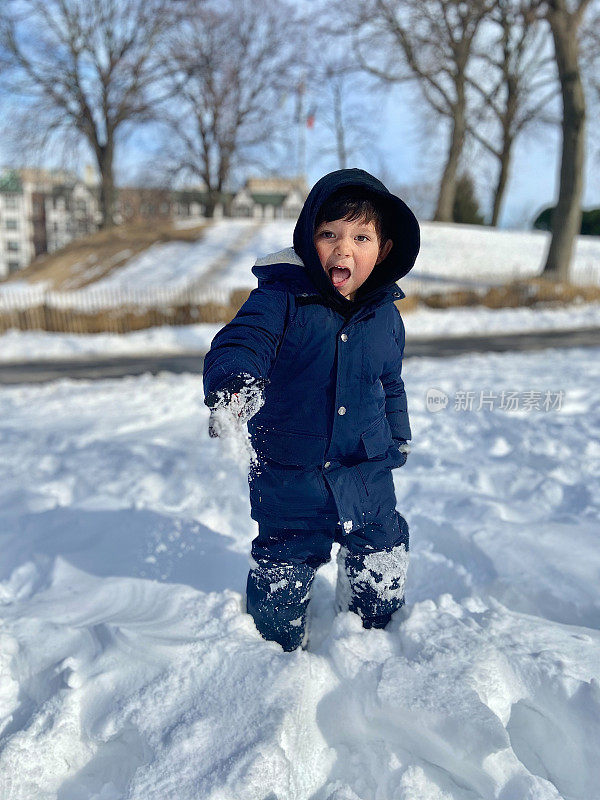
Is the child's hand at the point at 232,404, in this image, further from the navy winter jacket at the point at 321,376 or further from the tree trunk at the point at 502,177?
the tree trunk at the point at 502,177

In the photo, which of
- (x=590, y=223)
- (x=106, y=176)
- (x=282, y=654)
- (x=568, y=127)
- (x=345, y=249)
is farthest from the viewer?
(x=590, y=223)

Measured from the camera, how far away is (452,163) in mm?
23734

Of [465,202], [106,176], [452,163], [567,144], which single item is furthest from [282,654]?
[465,202]

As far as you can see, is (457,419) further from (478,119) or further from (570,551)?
(478,119)

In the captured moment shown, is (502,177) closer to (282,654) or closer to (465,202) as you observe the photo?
(465,202)

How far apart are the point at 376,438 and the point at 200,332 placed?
424 inches

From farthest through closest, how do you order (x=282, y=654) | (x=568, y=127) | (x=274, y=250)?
(x=274, y=250), (x=568, y=127), (x=282, y=654)

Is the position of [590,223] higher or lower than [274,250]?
higher

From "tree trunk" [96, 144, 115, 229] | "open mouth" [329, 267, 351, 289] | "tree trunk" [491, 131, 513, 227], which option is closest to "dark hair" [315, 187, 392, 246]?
"open mouth" [329, 267, 351, 289]

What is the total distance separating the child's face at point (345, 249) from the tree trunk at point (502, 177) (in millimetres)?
28200

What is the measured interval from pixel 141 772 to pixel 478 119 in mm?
28144

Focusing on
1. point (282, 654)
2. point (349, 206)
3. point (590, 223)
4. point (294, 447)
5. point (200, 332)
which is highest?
point (590, 223)

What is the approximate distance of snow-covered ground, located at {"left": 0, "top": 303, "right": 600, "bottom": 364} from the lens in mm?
11312

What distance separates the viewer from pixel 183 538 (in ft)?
9.37
